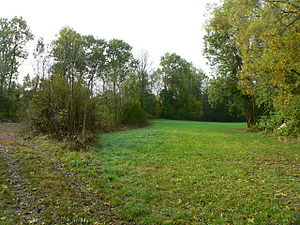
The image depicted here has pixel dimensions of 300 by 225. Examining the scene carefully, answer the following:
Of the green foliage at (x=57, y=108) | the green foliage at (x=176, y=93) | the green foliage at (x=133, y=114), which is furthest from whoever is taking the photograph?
the green foliage at (x=176, y=93)

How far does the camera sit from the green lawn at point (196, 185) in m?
4.20

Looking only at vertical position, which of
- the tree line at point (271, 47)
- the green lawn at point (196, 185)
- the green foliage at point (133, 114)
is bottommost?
the green lawn at point (196, 185)

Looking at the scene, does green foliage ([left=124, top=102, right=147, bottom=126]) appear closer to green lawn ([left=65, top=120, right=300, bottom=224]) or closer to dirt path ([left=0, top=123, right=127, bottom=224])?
green lawn ([left=65, top=120, right=300, bottom=224])

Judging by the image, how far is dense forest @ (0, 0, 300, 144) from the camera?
9.49 metres

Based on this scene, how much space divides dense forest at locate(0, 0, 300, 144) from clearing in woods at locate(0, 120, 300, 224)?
3.09 meters

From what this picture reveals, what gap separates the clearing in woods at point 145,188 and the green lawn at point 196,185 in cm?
2

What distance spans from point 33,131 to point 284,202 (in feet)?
41.1

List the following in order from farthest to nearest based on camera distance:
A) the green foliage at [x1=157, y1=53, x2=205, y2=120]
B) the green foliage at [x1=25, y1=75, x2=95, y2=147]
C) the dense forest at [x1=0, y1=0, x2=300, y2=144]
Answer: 1. the green foliage at [x1=157, y1=53, x2=205, y2=120]
2. the green foliage at [x1=25, y1=75, x2=95, y2=147]
3. the dense forest at [x1=0, y1=0, x2=300, y2=144]

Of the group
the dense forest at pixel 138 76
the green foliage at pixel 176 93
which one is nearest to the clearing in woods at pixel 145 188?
the dense forest at pixel 138 76

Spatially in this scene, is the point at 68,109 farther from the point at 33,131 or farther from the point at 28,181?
the point at 28,181

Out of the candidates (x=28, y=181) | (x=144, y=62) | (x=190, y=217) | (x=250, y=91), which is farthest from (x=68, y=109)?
(x=144, y=62)

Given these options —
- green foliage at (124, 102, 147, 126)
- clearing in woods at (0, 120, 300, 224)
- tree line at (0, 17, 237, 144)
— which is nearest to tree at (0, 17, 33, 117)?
tree line at (0, 17, 237, 144)

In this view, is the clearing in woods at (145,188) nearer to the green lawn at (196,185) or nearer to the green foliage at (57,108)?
the green lawn at (196,185)

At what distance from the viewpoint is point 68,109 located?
12.5 meters
